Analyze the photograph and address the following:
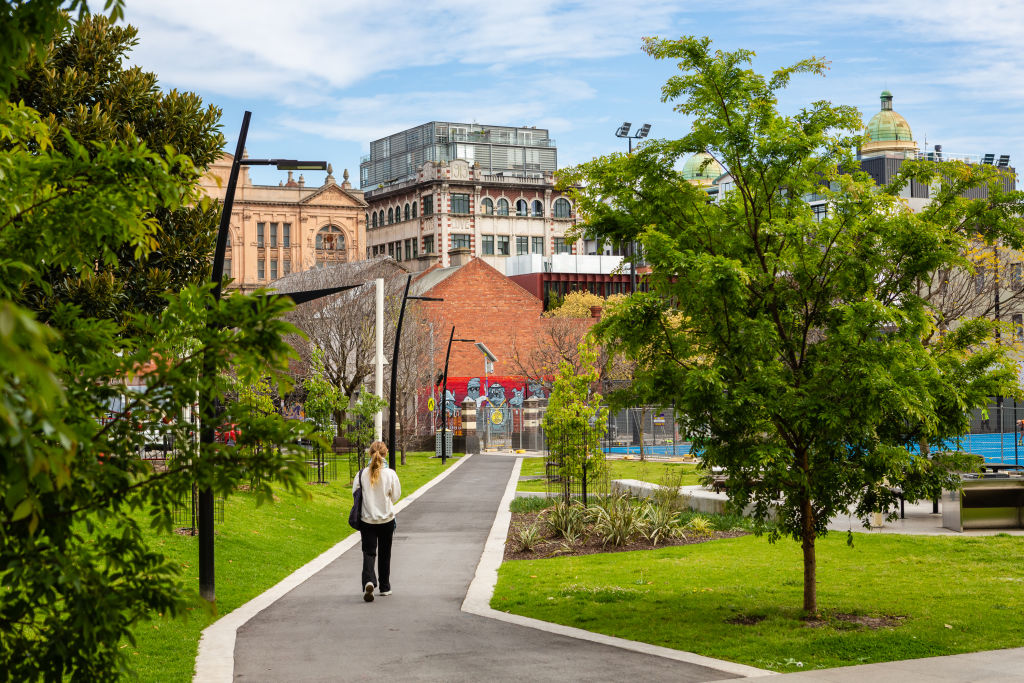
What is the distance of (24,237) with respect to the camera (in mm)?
5609

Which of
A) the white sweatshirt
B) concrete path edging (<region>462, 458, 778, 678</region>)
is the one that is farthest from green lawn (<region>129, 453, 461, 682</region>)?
concrete path edging (<region>462, 458, 778, 678</region>)

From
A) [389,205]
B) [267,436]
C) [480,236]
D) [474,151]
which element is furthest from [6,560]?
[474,151]

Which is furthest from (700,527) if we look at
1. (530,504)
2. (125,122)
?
(125,122)

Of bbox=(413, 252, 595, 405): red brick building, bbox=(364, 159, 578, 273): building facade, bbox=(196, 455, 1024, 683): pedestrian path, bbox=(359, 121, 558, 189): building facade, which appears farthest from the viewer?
bbox=(359, 121, 558, 189): building facade

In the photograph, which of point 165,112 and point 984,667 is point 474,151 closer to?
point 165,112

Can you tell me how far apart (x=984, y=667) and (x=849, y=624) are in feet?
7.75

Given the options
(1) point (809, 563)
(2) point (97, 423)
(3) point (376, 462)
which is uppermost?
(2) point (97, 423)

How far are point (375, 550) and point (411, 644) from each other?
2.96 meters

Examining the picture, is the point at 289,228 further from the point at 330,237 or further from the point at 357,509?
the point at 357,509

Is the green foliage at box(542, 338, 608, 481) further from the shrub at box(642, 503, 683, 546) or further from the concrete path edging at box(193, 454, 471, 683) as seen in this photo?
the concrete path edging at box(193, 454, 471, 683)

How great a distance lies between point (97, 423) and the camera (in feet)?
17.1

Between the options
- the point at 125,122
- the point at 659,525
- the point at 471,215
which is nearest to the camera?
the point at 125,122

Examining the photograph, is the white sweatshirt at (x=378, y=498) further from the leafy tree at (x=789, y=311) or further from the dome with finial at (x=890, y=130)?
the dome with finial at (x=890, y=130)

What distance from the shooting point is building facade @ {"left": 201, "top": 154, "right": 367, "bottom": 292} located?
104312mm
